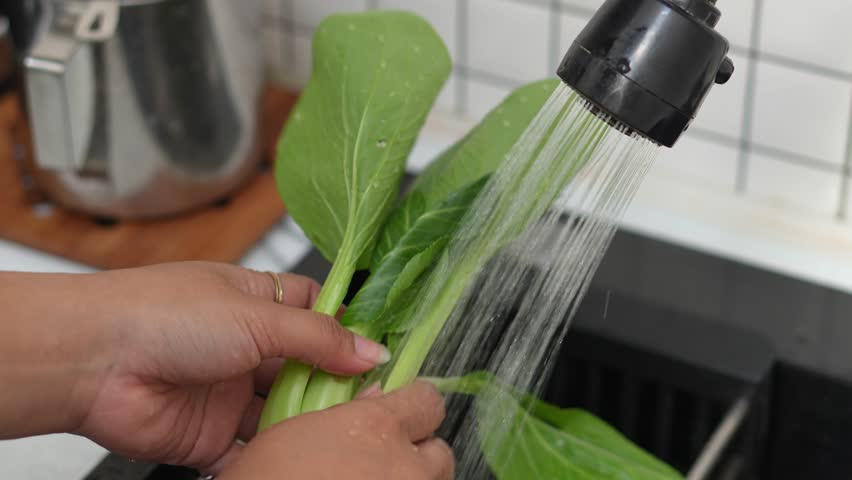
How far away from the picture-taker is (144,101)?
3.32 feet

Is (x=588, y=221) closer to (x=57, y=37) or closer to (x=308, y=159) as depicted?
(x=308, y=159)

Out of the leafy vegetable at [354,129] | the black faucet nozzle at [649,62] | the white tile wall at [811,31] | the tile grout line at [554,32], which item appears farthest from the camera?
the tile grout line at [554,32]

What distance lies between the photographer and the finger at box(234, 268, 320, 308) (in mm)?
736

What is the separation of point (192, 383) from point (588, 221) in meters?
0.26

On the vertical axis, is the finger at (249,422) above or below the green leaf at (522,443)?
below

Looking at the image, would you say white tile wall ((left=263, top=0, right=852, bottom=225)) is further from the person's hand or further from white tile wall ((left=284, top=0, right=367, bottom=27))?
the person's hand

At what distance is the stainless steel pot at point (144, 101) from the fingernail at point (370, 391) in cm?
40

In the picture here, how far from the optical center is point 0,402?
25.1 inches

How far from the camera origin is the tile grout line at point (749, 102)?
0.93 meters

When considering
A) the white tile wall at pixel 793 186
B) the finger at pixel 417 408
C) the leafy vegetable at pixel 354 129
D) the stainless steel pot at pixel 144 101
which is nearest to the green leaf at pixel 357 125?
the leafy vegetable at pixel 354 129

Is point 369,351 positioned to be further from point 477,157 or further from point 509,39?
point 509,39

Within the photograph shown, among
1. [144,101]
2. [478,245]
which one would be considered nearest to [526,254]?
[478,245]

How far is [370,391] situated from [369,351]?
0.02 meters

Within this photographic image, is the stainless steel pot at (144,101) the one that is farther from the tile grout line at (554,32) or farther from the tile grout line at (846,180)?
the tile grout line at (846,180)
